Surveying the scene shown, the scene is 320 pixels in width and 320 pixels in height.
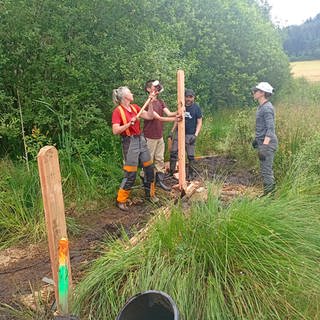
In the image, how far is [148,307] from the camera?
2.74 m

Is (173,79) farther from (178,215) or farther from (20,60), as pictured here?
(178,215)

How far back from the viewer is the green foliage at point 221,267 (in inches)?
108

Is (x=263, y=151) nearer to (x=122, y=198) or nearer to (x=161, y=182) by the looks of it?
(x=161, y=182)

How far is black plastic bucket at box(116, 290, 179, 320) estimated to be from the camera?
2.62m

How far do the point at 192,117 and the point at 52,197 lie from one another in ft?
15.9

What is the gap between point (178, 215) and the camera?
337cm

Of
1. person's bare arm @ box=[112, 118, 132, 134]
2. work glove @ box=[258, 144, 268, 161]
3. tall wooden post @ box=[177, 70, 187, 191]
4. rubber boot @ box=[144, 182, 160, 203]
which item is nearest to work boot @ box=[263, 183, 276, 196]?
work glove @ box=[258, 144, 268, 161]

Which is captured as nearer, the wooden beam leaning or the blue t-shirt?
the wooden beam leaning

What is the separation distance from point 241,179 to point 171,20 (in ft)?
17.9

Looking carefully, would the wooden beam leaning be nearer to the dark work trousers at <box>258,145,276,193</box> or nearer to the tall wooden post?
the tall wooden post

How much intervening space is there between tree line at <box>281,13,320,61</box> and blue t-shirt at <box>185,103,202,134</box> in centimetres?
3167

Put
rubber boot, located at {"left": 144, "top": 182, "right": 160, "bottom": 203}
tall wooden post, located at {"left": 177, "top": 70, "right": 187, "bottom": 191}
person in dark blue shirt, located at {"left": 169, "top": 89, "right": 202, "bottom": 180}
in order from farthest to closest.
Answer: person in dark blue shirt, located at {"left": 169, "top": 89, "right": 202, "bottom": 180}, rubber boot, located at {"left": 144, "top": 182, "right": 160, "bottom": 203}, tall wooden post, located at {"left": 177, "top": 70, "right": 187, "bottom": 191}

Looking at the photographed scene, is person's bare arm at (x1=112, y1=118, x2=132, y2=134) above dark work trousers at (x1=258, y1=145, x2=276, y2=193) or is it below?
above

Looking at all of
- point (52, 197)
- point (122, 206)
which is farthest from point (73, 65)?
point (52, 197)
